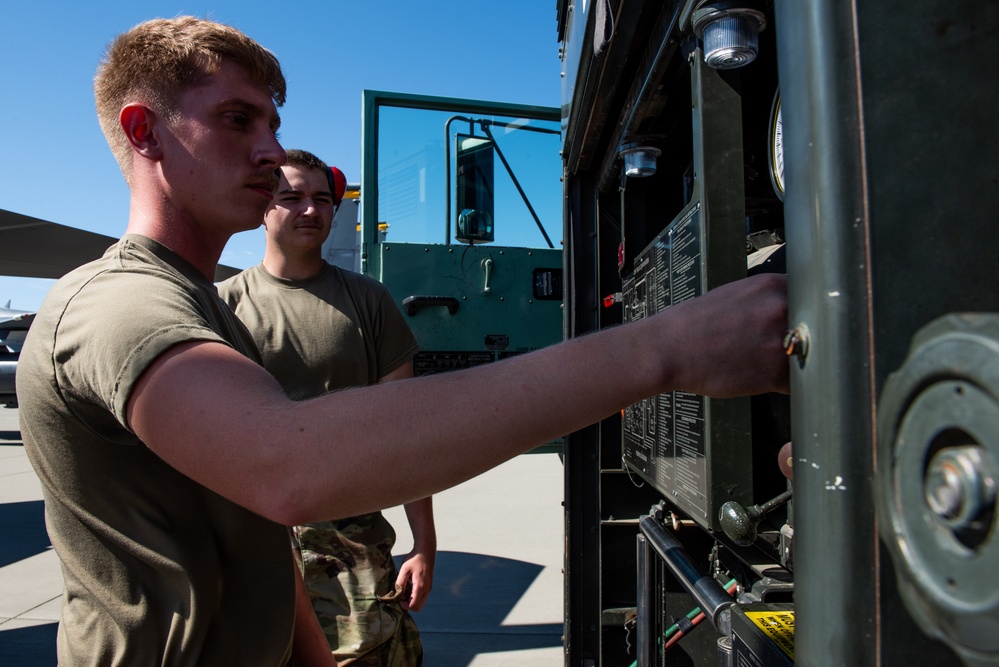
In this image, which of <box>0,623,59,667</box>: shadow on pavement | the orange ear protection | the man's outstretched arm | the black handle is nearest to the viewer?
the man's outstretched arm

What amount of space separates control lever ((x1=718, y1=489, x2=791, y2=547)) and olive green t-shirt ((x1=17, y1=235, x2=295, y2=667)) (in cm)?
80

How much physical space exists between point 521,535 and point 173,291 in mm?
4876

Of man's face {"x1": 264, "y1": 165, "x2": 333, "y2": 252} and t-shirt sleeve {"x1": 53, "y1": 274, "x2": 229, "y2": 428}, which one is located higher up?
man's face {"x1": 264, "y1": 165, "x2": 333, "y2": 252}

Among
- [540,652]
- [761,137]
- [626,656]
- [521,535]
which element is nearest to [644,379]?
[761,137]

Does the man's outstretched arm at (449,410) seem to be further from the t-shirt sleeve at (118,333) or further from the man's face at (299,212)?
the man's face at (299,212)

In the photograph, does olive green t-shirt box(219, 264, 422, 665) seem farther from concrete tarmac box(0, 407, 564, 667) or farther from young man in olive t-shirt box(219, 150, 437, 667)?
concrete tarmac box(0, 407, 564, 667)

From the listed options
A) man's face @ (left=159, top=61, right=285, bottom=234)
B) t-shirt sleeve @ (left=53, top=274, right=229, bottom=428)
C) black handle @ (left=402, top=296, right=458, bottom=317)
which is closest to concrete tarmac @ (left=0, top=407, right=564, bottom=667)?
black handle @ (left=402, top=296, right=458, bottom=317)

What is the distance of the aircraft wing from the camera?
11719mm

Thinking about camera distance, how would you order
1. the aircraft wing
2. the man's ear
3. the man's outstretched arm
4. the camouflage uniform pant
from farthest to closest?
1. the aircraft wing
2. the camouflage uniform pant
3. the man's ear
4. the man's outstretched arm

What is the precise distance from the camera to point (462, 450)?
2.02ft

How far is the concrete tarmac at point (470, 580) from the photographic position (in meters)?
3.47

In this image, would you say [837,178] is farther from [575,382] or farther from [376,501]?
[376,501]

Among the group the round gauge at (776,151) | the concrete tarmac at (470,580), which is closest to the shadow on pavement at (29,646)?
the concrete tarmac at (470,580)

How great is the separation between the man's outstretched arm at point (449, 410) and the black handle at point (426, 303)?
3.27 metres
